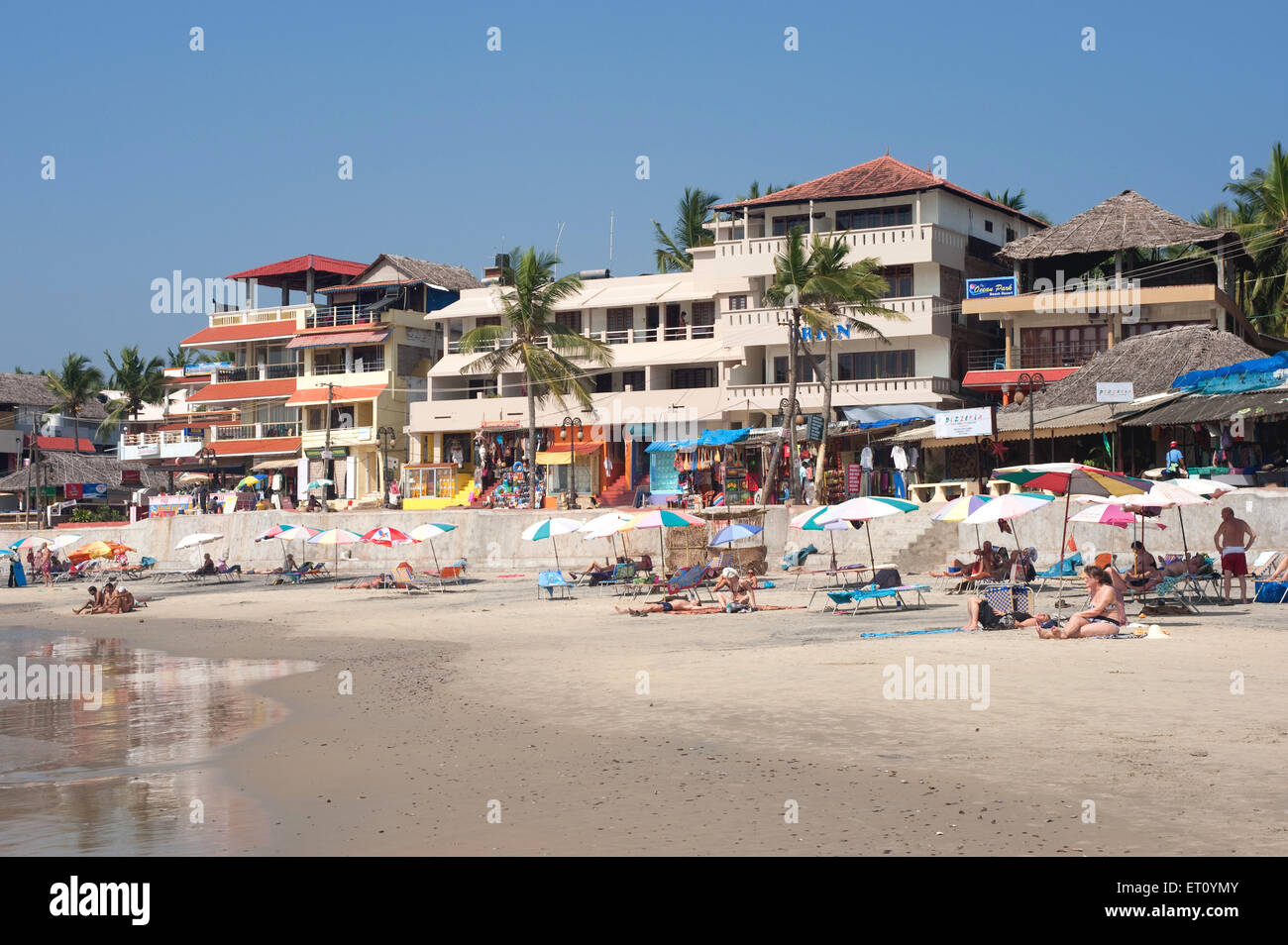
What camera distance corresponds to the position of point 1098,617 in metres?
16.8

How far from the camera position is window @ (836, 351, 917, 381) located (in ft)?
153

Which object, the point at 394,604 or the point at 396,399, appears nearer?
the point at 394,604

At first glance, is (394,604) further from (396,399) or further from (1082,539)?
(396,399)

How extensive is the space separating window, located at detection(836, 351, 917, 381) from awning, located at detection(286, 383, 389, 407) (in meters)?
23.2

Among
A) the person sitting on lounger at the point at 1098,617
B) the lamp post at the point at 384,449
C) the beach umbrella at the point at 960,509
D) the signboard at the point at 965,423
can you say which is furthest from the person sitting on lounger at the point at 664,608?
the lamp post at the point at 384,449

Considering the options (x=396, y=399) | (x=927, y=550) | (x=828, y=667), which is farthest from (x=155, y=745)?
(x=396, y=399)

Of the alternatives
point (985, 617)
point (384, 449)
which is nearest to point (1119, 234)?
point (985, 617)

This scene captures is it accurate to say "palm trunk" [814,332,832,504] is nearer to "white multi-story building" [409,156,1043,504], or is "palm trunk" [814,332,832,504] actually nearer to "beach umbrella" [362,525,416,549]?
"white multi-story building" [409,156,1043,504]

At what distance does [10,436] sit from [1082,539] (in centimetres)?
7343

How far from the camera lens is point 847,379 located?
156 ft

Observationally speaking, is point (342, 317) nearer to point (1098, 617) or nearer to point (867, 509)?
point (867, 509)

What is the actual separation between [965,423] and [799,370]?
13925mm

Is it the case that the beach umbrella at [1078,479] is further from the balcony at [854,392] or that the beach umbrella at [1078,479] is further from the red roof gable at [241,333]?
the red roof gable at [241,333]
